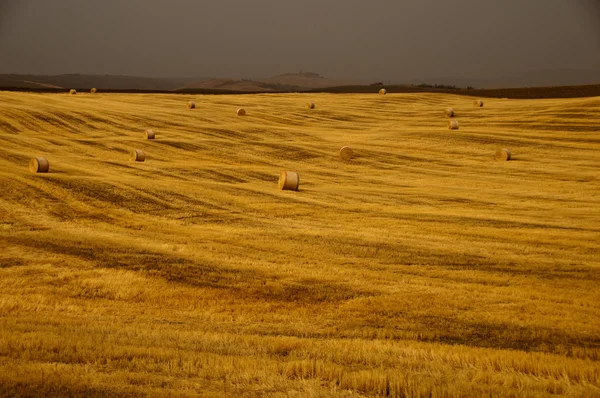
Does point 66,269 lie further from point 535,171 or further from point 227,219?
point 535,171

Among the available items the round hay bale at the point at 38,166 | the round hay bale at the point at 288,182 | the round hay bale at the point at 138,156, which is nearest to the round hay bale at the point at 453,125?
the round hay bale at the point at 288,182

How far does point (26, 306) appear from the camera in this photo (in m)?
7.91

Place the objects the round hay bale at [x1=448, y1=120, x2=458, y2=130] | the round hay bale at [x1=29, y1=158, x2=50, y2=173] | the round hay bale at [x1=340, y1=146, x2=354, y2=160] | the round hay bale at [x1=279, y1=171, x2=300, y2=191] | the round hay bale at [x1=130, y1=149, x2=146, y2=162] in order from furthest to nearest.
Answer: the round hay bale at [x1=448, y1=120, x2=458, y2=130] → the round hay bale at [x1=340, y1=146, x2=354, y2=160] → the round hay bale at [x1=130, y1=149, x2=146, y2=162] → the round hay bale at [x1=279, y1=171, x2=300, y2=191] → the round hay bale at [x1=29, y1=158, x2=50, y2=173]

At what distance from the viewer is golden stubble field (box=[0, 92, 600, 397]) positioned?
5148 millimetres

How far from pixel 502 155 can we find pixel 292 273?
1812cm

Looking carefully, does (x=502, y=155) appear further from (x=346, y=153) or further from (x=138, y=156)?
(x=138, y=156)

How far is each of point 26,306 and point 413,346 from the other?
5195mm

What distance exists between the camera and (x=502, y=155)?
1003 inches

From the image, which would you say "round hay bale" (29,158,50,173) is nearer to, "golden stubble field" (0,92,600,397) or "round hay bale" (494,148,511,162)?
"golden stubble field" (0,92,600,397)

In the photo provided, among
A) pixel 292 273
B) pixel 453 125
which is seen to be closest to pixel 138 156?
pixel 292 273

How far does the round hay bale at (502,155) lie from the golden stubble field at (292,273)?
373 millimetres

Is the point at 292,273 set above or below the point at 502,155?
below

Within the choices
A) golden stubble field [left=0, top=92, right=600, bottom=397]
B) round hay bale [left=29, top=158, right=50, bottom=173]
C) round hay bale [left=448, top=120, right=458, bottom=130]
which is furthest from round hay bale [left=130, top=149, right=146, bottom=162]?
round hay bale [left=448, top=120, right=458, bottom=130]

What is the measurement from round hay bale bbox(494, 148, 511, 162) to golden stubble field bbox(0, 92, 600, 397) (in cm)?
37
